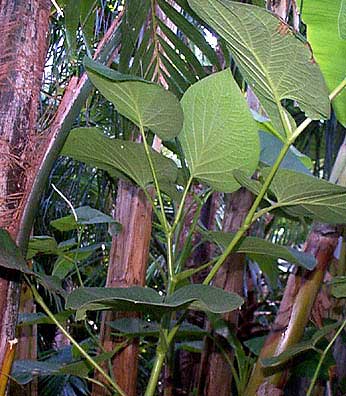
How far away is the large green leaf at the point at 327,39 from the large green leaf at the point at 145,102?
0.59 ft

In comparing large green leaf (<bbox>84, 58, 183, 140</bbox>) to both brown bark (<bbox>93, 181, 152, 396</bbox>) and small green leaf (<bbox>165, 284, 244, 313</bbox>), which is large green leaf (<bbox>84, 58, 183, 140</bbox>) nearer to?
small green leaf (<bbox>165, 284, 244, 313</bbox>)

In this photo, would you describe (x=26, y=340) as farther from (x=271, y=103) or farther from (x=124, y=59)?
(x=271, y=103)

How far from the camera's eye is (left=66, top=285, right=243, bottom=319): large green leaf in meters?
0.36

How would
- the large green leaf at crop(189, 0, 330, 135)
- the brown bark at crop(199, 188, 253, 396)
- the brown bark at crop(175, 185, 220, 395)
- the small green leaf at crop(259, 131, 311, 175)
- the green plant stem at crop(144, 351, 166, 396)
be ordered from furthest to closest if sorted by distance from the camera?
1. the brown bark at crop(175, 185, 220, 395)
2. the brown bark at crop(199, 188, 253, 396)
3. the small green leaf at crop(259, 131, 311, 175)
4. the green plant stem at crop(144, 351, 166, 396)
5. the large green leaf at crop(189, 0, 330, 135)

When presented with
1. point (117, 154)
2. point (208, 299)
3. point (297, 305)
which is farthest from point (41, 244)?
point (297, 305)

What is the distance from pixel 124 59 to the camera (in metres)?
0.61

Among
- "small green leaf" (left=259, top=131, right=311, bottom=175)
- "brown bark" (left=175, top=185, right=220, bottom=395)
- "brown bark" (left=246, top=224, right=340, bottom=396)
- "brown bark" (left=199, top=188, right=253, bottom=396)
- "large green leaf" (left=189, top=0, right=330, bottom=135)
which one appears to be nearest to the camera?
"large green leaf" (left=189, top=0, right=330, bottom=135)

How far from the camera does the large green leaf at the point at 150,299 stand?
357mm

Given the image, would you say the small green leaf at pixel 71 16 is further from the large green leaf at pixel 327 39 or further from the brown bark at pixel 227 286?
the brown bark at pixel 227 286

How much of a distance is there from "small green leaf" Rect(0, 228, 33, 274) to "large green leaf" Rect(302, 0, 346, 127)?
33 cm

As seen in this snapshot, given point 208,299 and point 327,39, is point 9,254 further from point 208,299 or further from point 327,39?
point 327,39

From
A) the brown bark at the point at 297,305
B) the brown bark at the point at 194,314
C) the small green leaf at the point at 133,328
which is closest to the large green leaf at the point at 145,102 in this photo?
the small green leaf at the point at 133,328

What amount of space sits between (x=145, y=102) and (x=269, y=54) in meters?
0.11

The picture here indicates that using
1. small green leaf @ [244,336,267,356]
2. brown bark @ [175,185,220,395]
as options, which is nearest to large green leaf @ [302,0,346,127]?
small green leaf @ [244,336,267,356]
